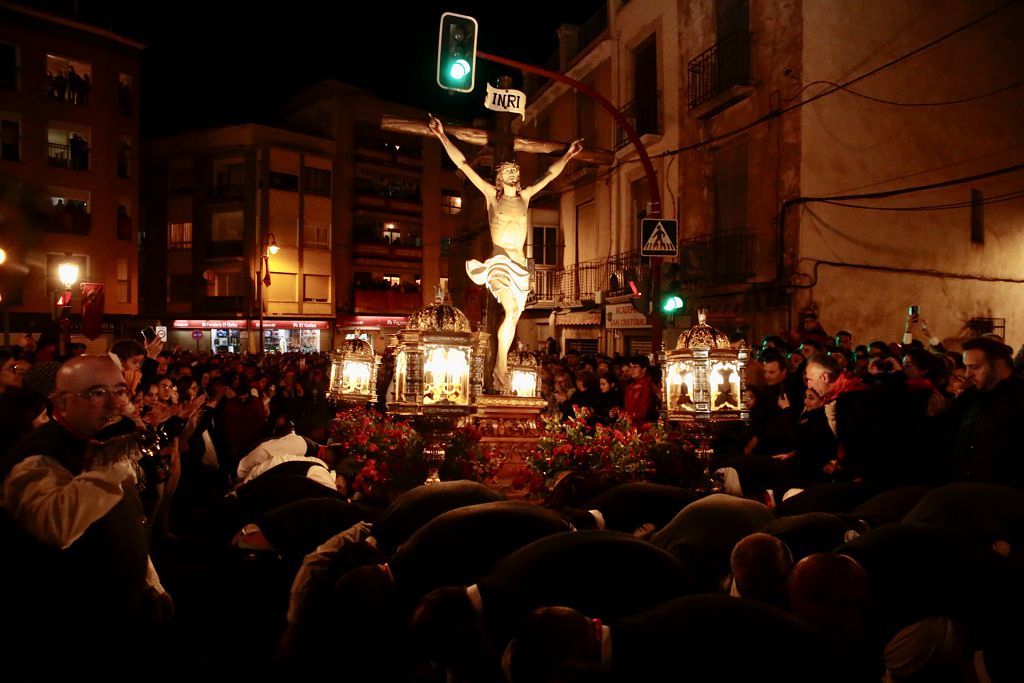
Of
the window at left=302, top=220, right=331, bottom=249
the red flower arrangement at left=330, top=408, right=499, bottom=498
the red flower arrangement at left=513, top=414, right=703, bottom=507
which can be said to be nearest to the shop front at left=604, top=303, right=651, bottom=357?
the red flower arrangement at left=513, top=414, right=703, bottom=507

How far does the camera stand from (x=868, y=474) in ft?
18.7

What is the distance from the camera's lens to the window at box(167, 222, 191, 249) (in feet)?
144

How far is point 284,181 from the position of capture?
42219mm

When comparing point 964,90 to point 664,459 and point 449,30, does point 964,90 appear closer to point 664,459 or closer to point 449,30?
point 449,30

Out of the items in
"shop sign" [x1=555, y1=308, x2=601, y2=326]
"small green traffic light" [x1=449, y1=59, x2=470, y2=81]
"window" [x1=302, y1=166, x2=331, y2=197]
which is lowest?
"shop sign" [x1=555, y1=308, x2=601, y2=326]

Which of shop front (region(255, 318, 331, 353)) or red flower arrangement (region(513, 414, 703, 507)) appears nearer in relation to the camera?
red flower arrangement (region(513, 414, 703, 507))

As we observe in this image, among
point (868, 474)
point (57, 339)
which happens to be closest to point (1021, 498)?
point (868, 474)

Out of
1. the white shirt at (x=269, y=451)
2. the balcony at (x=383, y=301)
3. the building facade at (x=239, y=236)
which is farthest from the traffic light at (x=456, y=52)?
the balcony at (x=383, y=301)

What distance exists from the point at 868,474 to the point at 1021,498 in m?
1.23

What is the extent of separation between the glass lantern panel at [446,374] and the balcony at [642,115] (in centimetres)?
1493

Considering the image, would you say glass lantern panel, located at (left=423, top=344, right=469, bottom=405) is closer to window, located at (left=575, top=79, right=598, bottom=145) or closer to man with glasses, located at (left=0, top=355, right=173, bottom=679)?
man with glasses, located at (left=0, top=355, right=173, bottom=679)

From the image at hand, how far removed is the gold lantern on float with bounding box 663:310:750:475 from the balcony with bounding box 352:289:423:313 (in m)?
39.3

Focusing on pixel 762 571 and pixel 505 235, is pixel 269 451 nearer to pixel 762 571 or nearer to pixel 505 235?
pixel 505 235

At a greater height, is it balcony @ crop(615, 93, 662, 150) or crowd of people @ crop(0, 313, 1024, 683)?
balcony @ crop(615, 93, 662, 150)
